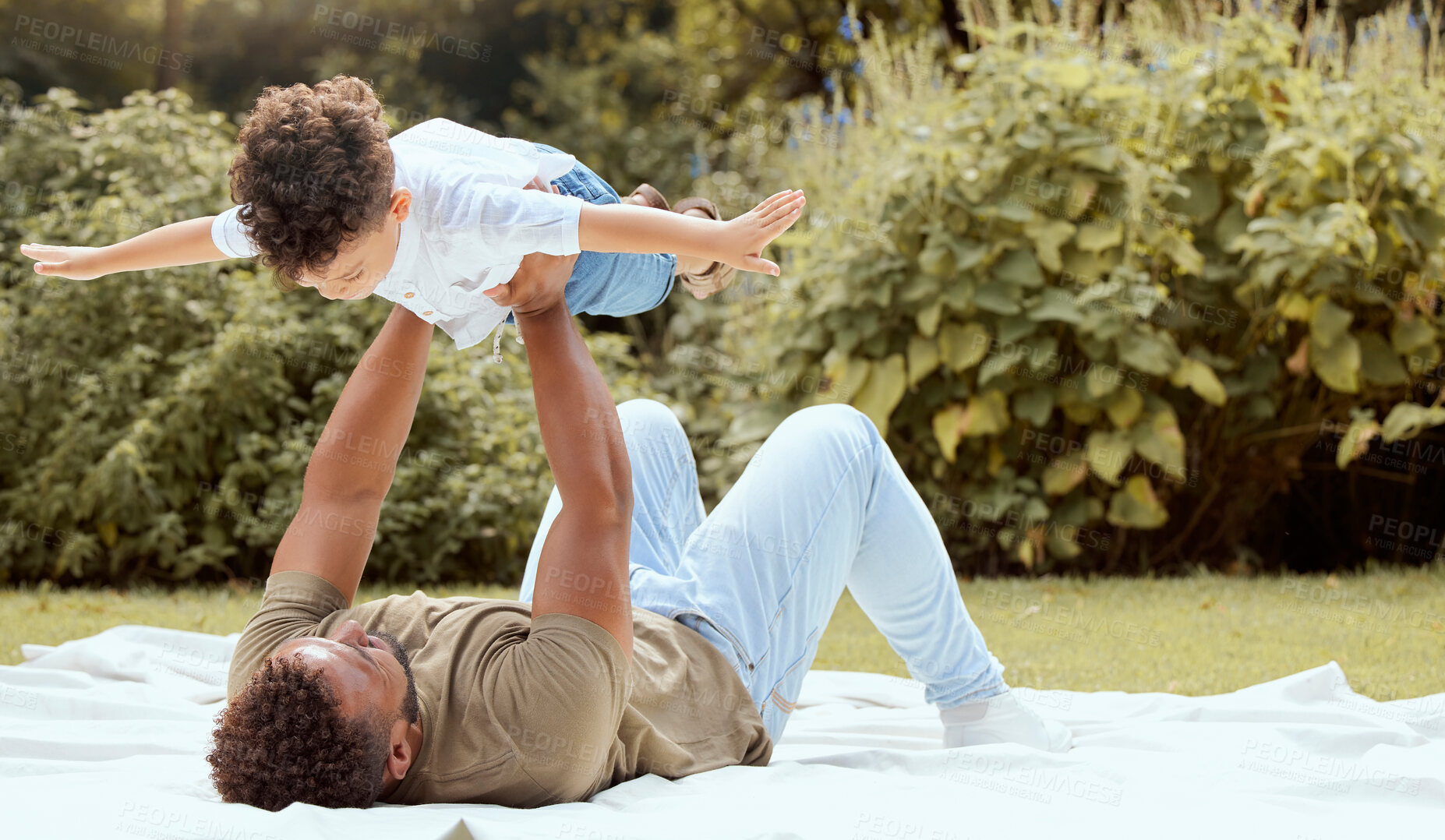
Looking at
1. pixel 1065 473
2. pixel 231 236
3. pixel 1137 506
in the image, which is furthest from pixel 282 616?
pixel 1137 506

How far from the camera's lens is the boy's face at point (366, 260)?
199cm

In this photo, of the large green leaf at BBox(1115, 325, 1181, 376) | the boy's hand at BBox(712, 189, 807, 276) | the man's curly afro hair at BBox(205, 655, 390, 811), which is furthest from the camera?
the large green leaf at BBox(1115, 325, 1181, 376)

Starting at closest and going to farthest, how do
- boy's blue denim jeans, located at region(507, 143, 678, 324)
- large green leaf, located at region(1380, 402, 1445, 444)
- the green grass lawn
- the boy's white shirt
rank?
the boy's white shirt < boy's blue denim jeans, located at region(507, 143, 678, 324) < the green grass lawn < large green leaf, located at region(1380, 402, 1445, 444)

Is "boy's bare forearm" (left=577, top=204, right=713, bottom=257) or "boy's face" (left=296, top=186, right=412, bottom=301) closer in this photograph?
"boy's bare forearm" (left=577, top=204, right=713, bottom=257)

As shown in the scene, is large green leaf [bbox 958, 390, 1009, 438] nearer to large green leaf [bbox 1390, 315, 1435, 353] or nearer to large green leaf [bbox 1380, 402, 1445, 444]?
large green leaf [bbox 1380, 402, 1445, 444]

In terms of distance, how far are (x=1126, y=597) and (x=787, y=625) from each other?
8.95 feet

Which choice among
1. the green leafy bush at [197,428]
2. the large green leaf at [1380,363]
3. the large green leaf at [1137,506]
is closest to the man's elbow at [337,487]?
the green leafy bush at [197,428]

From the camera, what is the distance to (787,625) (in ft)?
6.97

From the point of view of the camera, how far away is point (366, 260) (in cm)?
203

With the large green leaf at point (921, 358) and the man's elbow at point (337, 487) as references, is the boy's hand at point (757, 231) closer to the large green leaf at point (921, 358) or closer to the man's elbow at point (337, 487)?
the man's elbow at point (337, 487)

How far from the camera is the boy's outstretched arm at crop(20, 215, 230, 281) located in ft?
7.32

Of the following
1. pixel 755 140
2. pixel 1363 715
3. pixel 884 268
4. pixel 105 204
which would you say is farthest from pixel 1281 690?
pixel 755 140

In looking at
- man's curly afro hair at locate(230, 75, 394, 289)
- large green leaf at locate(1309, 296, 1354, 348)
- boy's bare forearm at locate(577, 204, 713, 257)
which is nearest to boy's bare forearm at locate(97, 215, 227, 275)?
man's curly afro hair at locate(230, 75, 394, 289)

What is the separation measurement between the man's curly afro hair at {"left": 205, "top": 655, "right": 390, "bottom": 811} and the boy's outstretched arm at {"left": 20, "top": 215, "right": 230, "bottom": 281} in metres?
0.92
